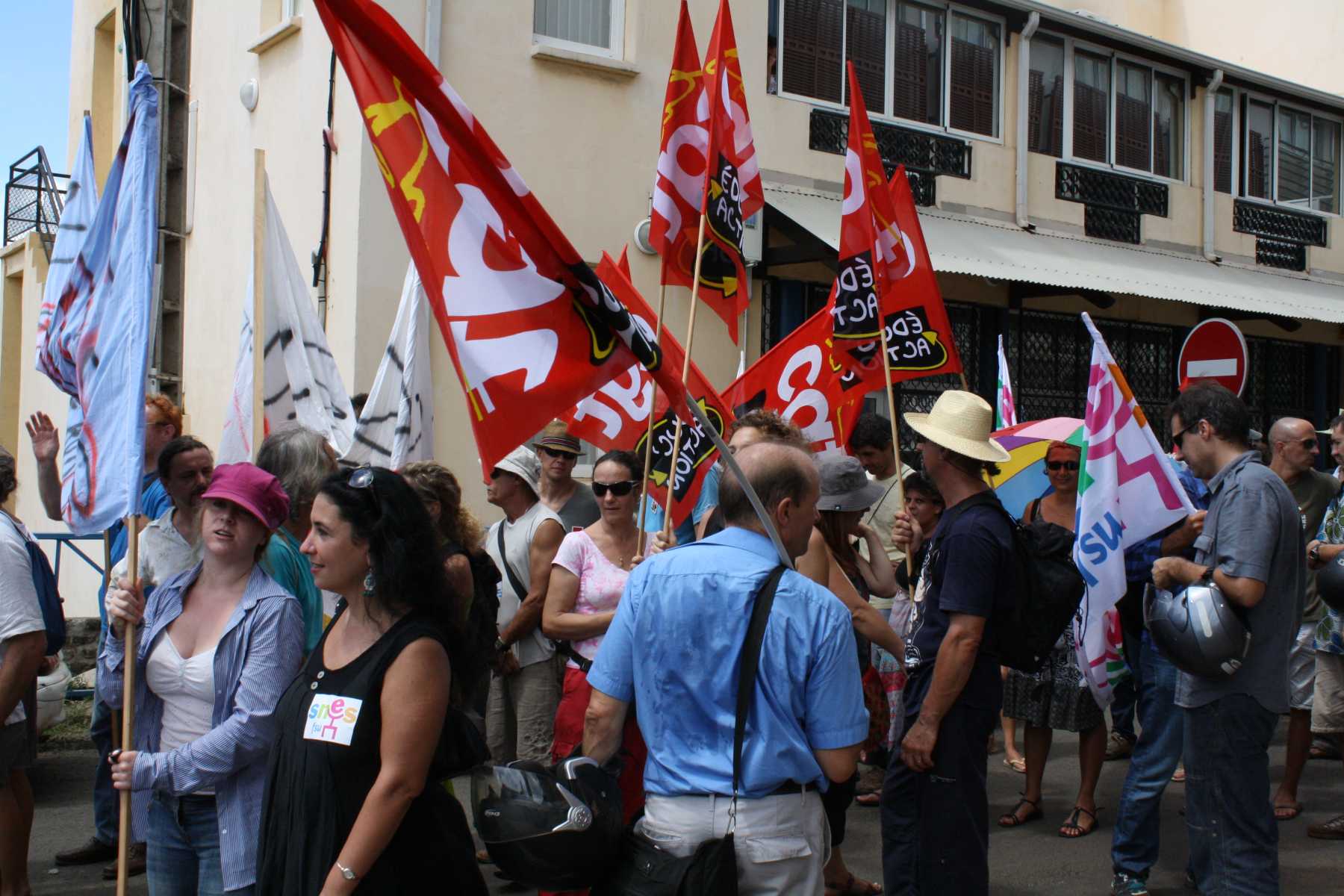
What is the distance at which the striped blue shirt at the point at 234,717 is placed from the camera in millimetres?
3404

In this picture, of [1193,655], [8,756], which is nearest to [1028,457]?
[1193,655]

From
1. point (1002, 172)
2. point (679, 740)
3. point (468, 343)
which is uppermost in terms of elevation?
point (1002, 172)

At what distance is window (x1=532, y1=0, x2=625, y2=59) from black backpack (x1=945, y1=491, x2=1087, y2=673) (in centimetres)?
857

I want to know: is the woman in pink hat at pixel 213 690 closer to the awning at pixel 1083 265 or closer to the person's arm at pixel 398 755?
the person's arm at pixel 398 755

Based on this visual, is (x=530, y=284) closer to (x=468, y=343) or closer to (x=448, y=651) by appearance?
(x=468, y=343)

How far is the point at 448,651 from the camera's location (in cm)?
323

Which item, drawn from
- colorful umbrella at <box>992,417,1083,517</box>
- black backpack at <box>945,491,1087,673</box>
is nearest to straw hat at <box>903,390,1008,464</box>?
black backpack at <box>945,491,1087,673</box>

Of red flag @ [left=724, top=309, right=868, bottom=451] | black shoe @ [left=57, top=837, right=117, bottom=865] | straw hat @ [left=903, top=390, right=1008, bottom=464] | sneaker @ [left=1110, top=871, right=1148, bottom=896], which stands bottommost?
black shoe @ [left=57, top=837, right=117, bottom=865]

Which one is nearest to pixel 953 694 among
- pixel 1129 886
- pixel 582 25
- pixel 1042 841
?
pixel 1129 886

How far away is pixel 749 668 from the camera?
299 cm

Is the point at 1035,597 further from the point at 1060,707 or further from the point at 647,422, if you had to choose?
the point at 647,422

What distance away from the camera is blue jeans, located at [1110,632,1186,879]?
5344 mm

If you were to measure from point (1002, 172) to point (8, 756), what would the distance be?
40.9 ft

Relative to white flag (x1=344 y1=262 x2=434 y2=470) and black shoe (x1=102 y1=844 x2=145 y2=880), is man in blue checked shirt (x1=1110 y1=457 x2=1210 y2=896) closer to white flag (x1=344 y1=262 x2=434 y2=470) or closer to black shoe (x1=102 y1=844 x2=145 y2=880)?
white flag (x1=344 y1=262 x2=434 y2=470)
